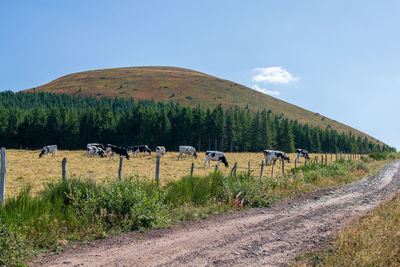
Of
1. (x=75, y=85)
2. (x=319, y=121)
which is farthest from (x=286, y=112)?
(x=75, y=85)

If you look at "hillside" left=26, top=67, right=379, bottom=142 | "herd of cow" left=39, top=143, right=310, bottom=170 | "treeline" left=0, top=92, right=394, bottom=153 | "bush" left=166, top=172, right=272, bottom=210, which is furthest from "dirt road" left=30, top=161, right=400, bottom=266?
"hillside" left=26, top=67, right=379, bottom=142

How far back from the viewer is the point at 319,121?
536 ft

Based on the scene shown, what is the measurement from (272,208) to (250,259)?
5.41 m

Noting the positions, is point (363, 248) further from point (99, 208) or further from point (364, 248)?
point (99, 208)

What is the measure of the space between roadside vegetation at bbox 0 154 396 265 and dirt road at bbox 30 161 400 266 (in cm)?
49

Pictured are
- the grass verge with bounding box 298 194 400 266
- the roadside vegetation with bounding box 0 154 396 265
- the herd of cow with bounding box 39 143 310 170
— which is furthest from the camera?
the herd of cow with bounding box 39 143 310 170

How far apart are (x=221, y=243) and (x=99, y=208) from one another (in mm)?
3502

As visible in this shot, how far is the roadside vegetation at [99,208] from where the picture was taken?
5.69 metres

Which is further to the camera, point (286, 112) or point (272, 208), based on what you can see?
point (286, 112)

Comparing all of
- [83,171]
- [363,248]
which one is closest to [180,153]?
[83,171]

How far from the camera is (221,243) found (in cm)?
603

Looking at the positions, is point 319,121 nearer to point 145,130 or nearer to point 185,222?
point 145,130

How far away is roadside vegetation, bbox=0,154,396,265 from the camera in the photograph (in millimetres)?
5691

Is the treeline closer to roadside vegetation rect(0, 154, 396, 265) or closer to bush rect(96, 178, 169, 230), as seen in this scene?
roadside vegetation rect(0, 154, 396, 265)
